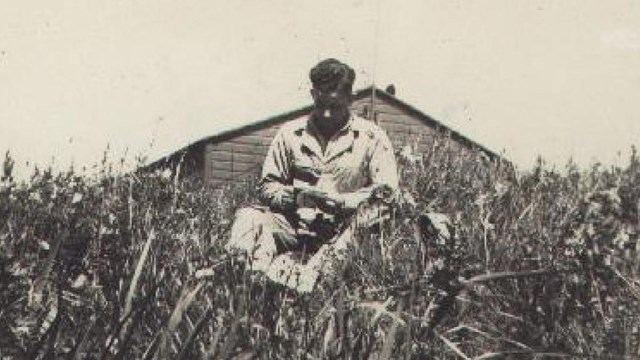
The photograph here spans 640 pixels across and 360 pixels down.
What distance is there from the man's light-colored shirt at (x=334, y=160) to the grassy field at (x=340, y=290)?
509 millimetres

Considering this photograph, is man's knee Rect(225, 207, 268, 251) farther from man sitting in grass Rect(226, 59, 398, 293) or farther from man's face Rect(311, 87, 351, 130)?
man's face Rect(311, 87, 351, 130)

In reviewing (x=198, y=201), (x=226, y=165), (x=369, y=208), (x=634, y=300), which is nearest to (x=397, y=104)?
(x=226, y=165)

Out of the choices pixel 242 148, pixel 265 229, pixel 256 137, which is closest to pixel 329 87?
pixel 265 229

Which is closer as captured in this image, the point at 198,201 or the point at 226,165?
the point at 198,201

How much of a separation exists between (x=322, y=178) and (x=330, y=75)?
700mm

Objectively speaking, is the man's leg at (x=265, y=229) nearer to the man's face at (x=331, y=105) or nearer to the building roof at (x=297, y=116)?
the man's face at (x=331, y=105)

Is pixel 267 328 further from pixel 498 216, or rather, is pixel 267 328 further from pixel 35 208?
pixel 35 208

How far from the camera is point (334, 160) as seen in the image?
507 centimetres

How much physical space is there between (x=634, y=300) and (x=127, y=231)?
7.90ft

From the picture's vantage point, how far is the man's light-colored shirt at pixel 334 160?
502 centimetres

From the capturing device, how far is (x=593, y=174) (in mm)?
5551

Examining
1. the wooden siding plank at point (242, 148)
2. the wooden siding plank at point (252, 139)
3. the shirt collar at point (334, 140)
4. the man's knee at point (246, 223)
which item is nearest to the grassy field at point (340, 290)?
the man's knee at point (246, 223)

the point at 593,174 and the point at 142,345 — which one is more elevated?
the point at 593,174

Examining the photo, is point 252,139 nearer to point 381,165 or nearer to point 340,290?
point 381,165
